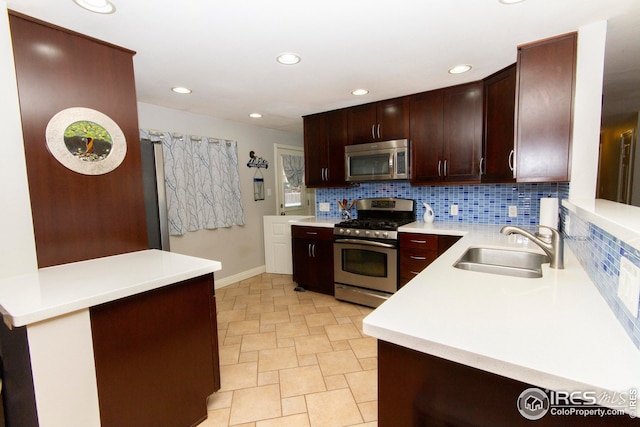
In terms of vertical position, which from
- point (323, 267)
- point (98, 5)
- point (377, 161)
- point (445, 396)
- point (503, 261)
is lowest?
point (323, 267)

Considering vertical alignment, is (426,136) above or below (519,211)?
above

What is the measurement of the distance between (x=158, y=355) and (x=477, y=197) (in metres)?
3.07

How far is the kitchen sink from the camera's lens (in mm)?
1658

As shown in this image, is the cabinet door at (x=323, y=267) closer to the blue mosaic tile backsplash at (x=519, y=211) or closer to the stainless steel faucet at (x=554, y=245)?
the blue mosaic tile backsplash at (x=519, y=211)

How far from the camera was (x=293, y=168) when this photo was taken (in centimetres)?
516

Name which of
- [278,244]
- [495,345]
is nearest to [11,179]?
[495,345]

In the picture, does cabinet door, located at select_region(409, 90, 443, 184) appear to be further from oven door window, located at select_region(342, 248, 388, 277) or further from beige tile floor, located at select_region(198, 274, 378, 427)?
beige tile floor, located at select_region(198, 274, 378, 427)

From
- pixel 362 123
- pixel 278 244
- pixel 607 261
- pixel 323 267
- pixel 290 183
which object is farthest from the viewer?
pixel 290 183

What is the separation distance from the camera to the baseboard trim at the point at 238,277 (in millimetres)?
3882

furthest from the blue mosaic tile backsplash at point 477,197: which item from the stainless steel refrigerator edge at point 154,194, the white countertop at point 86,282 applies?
the white countertop at point 86,282

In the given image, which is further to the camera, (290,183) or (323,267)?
(290,183)

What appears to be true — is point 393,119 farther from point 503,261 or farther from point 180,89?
point 180,89

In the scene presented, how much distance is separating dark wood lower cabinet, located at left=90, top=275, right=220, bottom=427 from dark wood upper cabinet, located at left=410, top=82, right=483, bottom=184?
2419mm

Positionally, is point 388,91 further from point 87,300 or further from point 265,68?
point 87,300
